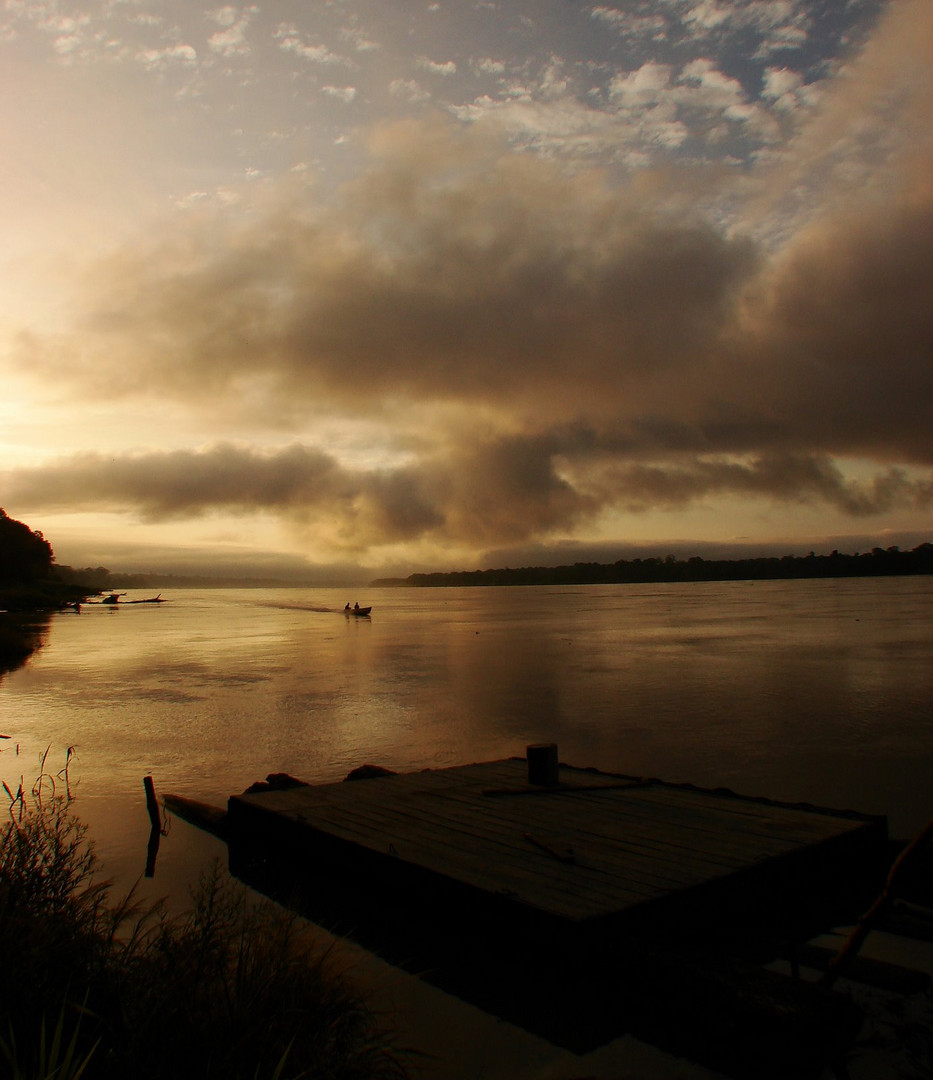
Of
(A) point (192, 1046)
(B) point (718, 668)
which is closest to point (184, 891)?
(A) point (192, 1046)

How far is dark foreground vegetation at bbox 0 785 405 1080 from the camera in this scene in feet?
12.9

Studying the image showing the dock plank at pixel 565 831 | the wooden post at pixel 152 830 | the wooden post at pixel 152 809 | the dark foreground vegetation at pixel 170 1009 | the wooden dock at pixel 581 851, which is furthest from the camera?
the wooden post at pixel 152 809

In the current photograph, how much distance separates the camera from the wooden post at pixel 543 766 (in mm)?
10336

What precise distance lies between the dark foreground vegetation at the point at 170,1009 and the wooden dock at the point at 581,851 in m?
1.71

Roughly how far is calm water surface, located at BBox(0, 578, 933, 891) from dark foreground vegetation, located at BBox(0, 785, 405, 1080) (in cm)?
515

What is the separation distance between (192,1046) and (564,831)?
16.0 ft

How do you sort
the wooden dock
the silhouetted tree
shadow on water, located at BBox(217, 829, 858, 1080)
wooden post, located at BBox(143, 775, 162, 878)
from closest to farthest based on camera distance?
1. shadow on water, located at BBox(217, 829, 858, 1080)
2. the wooden dock
3. wooden post, located at BBox(143, 775, 162, 878)
4. the silhouetted tree

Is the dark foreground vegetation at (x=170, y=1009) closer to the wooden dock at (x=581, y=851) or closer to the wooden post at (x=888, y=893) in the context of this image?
the wooden dock at (x=581, y=851)

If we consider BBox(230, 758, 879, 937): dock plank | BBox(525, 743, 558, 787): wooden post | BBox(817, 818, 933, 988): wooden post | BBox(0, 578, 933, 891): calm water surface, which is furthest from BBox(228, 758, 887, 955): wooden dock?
BBox(0, 578, 933, 891): calm water surface

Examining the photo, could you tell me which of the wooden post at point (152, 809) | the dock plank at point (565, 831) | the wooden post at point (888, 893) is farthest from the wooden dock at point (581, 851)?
the wooden post at point (888, 893)

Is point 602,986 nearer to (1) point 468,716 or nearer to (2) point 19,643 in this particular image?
(1) point 468,716

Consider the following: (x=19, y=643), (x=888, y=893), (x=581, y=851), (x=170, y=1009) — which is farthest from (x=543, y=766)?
(x=19, y=643)

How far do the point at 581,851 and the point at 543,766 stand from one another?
112 inches

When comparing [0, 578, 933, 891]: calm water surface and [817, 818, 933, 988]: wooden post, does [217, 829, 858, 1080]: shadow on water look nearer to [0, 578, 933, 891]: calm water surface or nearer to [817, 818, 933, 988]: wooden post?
[817, 818, 933, 988]: wooden post
